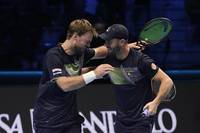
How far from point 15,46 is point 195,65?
225cm

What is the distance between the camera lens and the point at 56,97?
5832mm

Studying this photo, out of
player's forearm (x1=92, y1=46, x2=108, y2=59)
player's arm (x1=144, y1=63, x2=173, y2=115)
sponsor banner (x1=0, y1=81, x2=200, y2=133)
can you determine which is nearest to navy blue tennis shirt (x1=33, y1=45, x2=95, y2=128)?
player's forearm (x1=92, y1=46, x2=108, y2=59)

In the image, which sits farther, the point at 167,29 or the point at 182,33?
the point at 182,33

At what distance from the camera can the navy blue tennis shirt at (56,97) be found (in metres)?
5.77

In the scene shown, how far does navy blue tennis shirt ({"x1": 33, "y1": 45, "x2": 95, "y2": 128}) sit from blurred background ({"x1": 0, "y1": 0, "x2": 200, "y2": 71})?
7.79 feet

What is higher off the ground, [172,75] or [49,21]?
[49,21]

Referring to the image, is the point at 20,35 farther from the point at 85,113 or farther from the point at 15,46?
the point at 85,113

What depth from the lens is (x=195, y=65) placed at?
328 inches

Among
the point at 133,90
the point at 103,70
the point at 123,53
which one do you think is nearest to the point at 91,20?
the point at 123,53

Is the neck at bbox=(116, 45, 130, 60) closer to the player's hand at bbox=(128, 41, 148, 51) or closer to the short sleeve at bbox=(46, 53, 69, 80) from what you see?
the player's hand at bbox=(128, 41, 148, 51)

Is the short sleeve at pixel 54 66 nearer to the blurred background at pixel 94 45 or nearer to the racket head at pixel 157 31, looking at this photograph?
the racket head at pixel 157 31

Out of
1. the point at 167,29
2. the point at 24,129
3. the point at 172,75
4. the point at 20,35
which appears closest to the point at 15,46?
the point at 20,35

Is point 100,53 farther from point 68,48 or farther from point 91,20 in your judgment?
point 91,20

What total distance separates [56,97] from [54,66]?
0.29m
